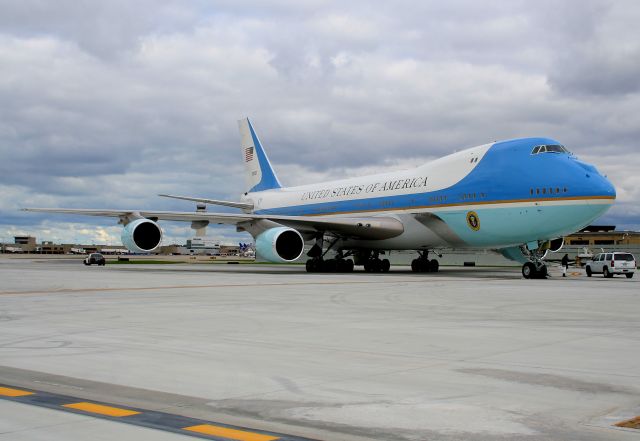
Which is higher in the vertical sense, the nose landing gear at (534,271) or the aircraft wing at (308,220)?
the aircraft wing at (308,220)

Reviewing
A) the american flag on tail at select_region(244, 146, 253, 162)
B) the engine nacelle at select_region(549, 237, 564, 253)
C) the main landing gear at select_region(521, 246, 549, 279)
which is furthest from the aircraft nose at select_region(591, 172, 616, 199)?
the american flag on tail at select_region(244, 146, 253, 162)

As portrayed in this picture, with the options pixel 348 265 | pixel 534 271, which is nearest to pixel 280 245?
pixel 348 265

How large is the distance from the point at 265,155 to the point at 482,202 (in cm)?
2151

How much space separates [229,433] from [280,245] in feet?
86.4

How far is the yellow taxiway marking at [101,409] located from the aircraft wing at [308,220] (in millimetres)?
26546

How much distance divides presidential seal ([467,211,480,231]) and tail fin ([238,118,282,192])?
62.4 feet

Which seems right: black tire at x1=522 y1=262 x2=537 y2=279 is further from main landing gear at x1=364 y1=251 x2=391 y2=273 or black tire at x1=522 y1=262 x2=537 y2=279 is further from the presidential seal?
main landing gear at x1=364 y1=251 x2=391 y2=273

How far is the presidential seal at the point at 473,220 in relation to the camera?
2736 centimetres

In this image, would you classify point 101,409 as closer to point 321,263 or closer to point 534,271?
point 534,271

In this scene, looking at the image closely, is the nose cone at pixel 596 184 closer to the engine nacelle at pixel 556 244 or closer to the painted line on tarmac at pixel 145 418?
the engine nacelle at pixel 556 244

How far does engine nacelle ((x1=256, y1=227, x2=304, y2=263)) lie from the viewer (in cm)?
3041

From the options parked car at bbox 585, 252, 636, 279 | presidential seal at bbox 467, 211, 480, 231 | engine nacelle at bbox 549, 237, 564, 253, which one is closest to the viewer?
presidential seal at bbox 467, 211, 480, 231

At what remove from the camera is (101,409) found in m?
5.08

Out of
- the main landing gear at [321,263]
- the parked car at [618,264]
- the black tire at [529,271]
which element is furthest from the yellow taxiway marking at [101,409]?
the parked car at [618,264]
